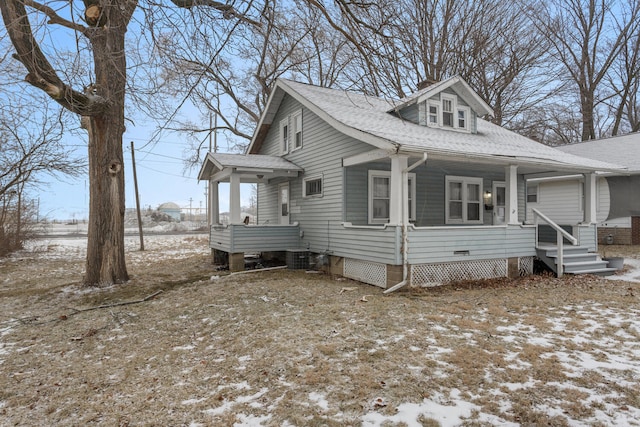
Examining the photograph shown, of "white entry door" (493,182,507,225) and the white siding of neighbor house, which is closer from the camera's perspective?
"white entry door" (493,182,507,225)

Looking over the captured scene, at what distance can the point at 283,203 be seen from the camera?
43.7 feet

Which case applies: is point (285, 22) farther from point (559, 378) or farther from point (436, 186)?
point (436, 186)

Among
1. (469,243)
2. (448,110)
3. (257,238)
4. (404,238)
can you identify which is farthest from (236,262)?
(448,110)

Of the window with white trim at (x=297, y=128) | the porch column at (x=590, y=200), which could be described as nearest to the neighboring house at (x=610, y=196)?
the porch column at (x=590, y=200)

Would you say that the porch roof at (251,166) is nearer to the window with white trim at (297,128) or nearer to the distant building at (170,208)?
the window with white trim at (297,128)

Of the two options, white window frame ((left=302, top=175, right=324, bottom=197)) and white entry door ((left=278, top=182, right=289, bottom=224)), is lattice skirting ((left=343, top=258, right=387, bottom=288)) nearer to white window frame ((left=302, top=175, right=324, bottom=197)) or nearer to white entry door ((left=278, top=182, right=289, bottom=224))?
white window frame ((left=302, top=175, right=324, bottom=197))

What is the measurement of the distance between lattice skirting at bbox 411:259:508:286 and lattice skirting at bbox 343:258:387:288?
65 cm

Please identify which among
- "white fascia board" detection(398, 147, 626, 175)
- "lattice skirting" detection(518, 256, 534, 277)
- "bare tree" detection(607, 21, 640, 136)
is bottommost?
"lattice skirting" detection(518, 256, 534, 277)

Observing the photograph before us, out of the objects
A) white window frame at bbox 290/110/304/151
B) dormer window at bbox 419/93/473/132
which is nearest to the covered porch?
white window frame at bbox 290/110/304/151

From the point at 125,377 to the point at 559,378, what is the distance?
4.50 m

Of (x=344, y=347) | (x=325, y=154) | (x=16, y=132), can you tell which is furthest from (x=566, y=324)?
(x=16, y=132)

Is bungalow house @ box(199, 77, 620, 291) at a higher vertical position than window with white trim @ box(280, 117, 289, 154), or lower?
lower

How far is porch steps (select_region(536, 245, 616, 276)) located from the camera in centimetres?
958

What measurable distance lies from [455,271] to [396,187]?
2.55 meters
